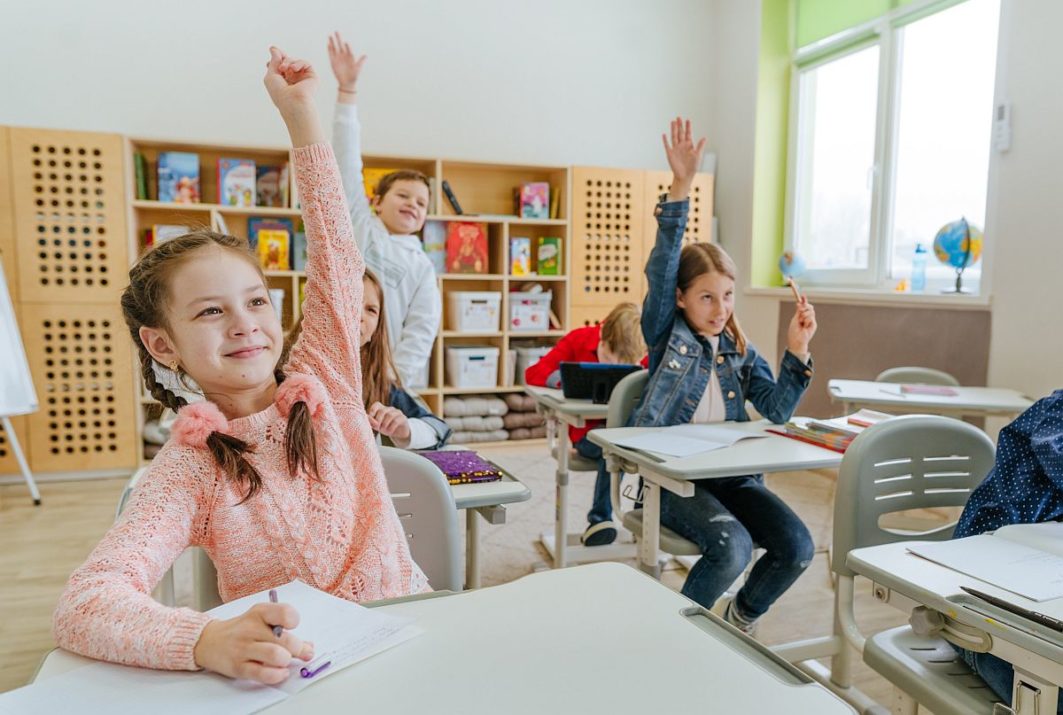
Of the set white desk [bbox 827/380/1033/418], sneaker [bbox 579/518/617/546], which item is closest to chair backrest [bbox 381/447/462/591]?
sneaker [bbox 579/518/617/546]

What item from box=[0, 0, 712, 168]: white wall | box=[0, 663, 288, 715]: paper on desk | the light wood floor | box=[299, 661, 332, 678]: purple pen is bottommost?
the light wood floor

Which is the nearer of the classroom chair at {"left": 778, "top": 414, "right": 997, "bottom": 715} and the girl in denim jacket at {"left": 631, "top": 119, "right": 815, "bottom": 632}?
the classroom chair at {"left": 778, "top": 414, "right": 997, "bottom": 715}

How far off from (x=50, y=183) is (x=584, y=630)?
4.16m

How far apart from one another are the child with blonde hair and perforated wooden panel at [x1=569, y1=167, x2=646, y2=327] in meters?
1.66

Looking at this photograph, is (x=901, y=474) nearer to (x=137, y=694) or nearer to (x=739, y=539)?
(x=739, y=539)

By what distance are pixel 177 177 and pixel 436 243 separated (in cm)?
151

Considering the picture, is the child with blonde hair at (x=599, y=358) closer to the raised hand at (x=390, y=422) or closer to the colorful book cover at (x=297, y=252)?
the raised hand at (x=390, y=422)

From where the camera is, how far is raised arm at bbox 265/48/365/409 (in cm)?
113

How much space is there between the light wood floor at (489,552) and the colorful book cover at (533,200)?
1556 millimetres

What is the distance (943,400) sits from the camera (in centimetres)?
281

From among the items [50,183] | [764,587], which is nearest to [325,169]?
[764,587]

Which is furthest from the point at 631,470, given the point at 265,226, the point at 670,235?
the point at 265,226

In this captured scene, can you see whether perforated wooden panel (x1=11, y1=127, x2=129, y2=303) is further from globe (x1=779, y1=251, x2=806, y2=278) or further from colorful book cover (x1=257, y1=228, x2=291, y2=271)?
globe (x1=779, y1=251, x2=806, y2=278)

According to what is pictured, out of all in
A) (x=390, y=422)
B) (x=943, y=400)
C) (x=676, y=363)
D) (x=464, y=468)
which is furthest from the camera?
(x=943, y=400)
